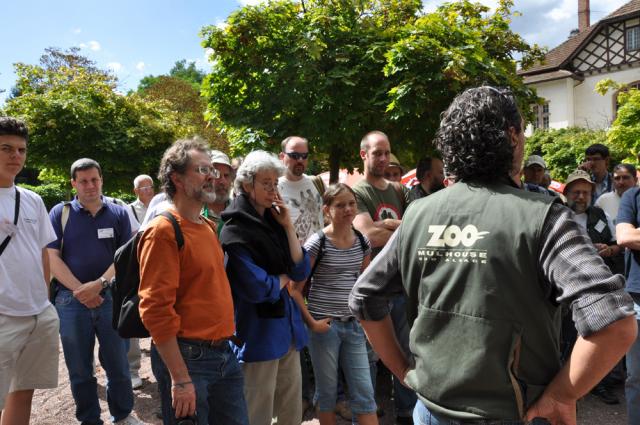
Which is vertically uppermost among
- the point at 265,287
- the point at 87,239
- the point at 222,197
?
the point at 222,197

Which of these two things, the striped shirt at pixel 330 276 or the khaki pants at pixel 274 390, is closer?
the khaki pants at pixel 274 390

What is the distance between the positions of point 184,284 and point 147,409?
281 cm

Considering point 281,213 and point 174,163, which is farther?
point 281,213

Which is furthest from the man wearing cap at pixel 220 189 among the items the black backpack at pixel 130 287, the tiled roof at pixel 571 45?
the tiled roof at pixel 571 45

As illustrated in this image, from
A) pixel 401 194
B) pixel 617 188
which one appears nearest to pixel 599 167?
pixel 617 188

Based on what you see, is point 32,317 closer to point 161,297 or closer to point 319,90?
point 161,297

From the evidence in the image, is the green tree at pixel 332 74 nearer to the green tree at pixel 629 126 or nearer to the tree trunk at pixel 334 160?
the tree trunk at pixel 334 160

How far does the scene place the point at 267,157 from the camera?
3191 mm

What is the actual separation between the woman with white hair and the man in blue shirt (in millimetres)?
1726

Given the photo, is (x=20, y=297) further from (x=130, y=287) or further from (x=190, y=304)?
(x=190, y=304)

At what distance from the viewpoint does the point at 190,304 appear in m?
2.56

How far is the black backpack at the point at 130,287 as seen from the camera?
2.55 m

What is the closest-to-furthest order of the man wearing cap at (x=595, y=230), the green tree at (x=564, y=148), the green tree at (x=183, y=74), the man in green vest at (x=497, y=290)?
the man in green vest at (x=497, y=290) → the man wearing cap at (x=595, y=230) → the green tree at (x=564, y=148) → the green tree at (x=183, y=74)

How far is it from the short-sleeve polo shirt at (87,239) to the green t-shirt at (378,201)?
216 centimetres
